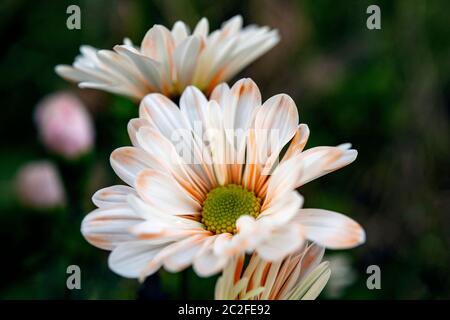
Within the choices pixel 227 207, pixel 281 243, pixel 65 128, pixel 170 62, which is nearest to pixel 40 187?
pixel 65 128

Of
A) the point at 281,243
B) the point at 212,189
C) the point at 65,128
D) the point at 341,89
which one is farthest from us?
the point at 341,89

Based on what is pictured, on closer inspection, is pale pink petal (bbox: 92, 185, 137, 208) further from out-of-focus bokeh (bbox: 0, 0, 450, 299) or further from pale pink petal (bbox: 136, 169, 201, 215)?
out-of-focus bokeh (bbox: 0, 0, 450, 299)

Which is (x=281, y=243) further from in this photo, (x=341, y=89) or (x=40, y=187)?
(x=341, y=89)

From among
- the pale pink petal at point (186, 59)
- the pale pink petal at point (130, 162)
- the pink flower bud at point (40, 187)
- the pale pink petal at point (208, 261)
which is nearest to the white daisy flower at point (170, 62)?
the pale pink petal at point (186, 59)

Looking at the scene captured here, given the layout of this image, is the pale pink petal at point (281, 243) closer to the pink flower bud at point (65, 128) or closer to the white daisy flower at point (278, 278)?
the white daisy flower at point (278, 278)

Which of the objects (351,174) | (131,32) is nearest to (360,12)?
(351,174)
